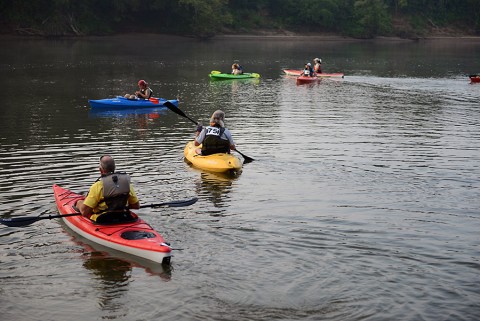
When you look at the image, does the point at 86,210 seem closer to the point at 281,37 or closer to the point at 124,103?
the point at 124,103

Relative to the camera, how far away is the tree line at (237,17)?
69.2m

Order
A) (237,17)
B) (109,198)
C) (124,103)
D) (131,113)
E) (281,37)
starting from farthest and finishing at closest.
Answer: (237,17) → (281,37) → (124,103) → (131,113) → (109,198)

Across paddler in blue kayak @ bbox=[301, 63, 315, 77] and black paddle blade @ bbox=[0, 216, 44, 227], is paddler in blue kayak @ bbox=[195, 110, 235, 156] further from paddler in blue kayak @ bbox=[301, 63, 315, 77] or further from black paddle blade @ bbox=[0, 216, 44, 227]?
paddler in blue kayak @ bbox=[301, 63, 315, 77]

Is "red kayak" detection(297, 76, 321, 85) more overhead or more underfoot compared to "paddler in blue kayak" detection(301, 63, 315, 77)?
more underfoot

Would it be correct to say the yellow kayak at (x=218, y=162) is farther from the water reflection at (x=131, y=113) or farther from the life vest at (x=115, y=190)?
the water reflection at (x=131, y=113)

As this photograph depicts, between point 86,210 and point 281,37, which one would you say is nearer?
point 86,210

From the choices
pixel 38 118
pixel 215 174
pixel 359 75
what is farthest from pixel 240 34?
pixel 215 174

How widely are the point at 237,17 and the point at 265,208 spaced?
71.5 meters

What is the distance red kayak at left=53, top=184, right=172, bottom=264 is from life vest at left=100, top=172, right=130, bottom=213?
0.34 meters

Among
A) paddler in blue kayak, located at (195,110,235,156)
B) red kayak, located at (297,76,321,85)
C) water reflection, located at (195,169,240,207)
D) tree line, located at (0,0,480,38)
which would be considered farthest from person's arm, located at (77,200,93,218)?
tree line, located at (0,0,480,38)

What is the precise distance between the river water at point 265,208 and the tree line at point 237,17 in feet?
123

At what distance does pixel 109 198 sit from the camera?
12.1 meters

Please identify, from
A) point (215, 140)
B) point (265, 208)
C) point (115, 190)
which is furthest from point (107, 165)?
point (215, 140)

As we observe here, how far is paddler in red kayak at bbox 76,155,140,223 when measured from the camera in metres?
12.0
